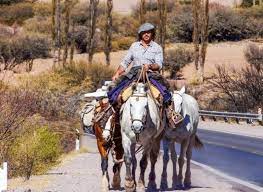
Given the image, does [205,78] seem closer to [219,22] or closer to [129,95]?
[219,22]

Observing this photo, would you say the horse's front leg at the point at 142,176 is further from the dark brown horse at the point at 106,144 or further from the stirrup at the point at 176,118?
the stirrup at the point at 176,118

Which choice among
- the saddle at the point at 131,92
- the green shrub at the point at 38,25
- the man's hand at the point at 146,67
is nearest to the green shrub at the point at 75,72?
the man's hand at the point at 146,67

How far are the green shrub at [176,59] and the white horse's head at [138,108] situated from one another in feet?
189

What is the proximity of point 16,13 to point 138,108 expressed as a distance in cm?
9745

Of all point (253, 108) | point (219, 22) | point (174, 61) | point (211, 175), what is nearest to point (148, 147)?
point (211, 175)

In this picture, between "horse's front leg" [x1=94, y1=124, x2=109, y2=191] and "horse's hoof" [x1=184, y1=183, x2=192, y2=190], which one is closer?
"horse's front leg" [x1=94, y1=124, x2=109, y2=191]

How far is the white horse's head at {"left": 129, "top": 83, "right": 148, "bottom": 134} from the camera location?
1244cm

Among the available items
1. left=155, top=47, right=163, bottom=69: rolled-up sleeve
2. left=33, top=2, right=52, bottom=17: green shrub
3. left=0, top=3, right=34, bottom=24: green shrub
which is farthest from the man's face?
left=33, top=2, right=52, bottom=17: green shrub

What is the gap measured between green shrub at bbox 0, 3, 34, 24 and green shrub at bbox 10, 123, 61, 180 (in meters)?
87.3

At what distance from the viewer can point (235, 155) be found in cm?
2452

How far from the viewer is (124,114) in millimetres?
12961

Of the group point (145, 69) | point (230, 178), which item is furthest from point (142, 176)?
point (230, 178)

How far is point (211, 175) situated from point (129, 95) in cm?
563

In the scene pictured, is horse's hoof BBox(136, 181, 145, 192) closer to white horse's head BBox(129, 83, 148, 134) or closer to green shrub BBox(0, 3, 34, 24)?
white horse's head BBox(129, 83, 148, 134)
